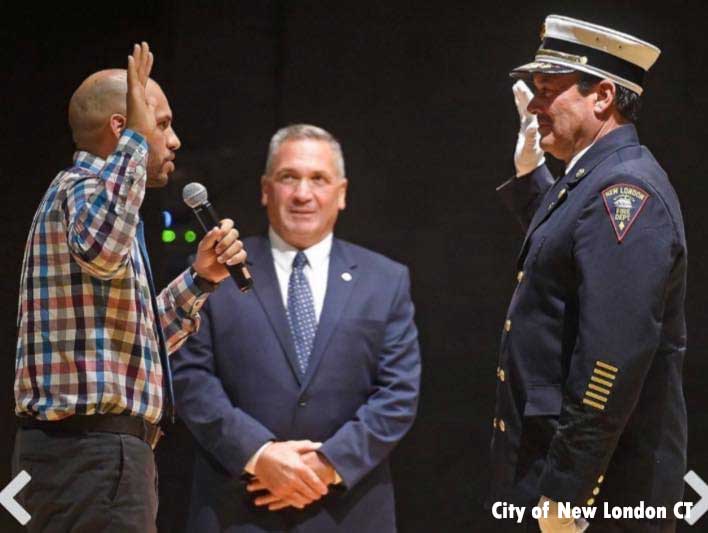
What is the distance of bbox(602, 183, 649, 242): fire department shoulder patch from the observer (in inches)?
97.7

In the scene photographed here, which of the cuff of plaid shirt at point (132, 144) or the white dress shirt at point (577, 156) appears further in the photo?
the white dress shirt at point (577, 156)

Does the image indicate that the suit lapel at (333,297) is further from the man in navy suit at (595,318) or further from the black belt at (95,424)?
the black belt at (95,424)

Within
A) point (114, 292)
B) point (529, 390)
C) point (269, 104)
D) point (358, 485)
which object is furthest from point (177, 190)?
point (529, 390)

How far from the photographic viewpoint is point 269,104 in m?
3.94

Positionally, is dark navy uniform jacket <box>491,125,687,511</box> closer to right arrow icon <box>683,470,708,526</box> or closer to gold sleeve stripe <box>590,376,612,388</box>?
gold sleeve stripe <box>590,376,612,388</box>

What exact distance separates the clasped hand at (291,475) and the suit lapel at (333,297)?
195 millimetres

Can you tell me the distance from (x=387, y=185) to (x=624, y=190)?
1.51 m

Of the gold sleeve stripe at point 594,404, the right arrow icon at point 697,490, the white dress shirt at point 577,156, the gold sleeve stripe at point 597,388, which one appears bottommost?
the right arrow icon at point 697,490

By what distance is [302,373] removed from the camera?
3.50 metres

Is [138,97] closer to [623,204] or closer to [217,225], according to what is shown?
[217,225]

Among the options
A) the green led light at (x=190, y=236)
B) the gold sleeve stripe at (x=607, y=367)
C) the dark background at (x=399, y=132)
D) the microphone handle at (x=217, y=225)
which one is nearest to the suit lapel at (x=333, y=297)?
the dark background at (x=399, y=132)

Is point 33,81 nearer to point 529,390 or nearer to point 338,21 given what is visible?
point 338,21

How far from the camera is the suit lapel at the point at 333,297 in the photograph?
11.5ft

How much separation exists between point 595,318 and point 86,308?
1.04 metres
